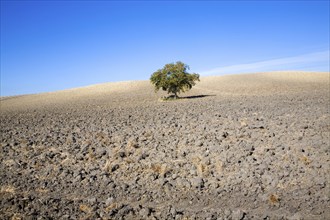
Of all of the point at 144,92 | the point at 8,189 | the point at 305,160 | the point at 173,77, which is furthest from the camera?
the point at 144,92

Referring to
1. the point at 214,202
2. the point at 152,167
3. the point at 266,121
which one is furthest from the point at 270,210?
the point at 266,121

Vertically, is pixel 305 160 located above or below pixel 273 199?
above

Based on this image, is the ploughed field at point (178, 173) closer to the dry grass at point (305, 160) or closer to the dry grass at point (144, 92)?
the dry grass at point (305, 160)

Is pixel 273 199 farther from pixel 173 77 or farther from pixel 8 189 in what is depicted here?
pixel 173 77

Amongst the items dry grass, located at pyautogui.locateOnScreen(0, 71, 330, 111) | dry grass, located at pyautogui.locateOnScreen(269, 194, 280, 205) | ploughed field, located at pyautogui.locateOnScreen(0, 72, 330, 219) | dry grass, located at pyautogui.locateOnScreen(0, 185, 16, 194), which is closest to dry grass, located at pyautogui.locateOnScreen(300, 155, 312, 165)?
ploughed field, located at pyautogui.locateOnScreen(0, 72, 330, 219)

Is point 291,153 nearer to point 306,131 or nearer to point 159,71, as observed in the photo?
point 306,131

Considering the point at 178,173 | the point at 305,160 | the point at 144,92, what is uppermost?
the point at 144,92

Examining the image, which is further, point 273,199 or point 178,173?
point 178,173

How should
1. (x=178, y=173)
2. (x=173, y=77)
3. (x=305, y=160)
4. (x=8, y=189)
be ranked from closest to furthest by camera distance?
(x=8, y=189), (x=305, y=160), (x=178, y=173), (x=173, y=77)

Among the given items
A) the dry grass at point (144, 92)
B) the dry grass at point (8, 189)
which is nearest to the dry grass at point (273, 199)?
the dry grass at point (8, 189)

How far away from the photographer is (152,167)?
967 cm

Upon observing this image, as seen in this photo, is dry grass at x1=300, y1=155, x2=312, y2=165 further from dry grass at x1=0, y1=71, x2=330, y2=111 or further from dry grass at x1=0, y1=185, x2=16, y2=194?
dry grass at x1=0, y1=71, x2=330, y2=111

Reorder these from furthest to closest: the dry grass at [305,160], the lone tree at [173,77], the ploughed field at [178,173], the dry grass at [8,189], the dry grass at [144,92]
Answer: the dry grass at [144,92], the lone tree at [173,77], the dry grass at [305,160], the dry grass at [8,189], the ploughed field at [178,173]

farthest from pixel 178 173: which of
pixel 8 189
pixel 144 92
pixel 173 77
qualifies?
pixel 144 92
